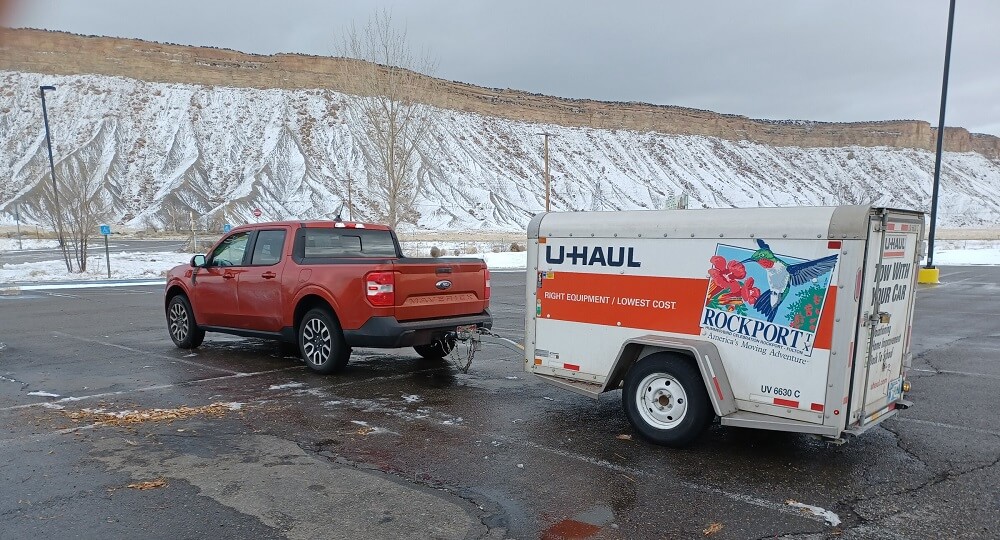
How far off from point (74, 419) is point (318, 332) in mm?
2627

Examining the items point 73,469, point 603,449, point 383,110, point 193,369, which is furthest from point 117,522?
point 383,110

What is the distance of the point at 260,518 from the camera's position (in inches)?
160

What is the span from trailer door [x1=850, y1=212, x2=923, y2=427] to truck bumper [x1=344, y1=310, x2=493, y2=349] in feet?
14.6

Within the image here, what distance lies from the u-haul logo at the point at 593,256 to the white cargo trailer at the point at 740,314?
0.04 feet

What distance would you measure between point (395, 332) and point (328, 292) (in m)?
0.99

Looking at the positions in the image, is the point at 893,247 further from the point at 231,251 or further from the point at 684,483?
the point at 231,251

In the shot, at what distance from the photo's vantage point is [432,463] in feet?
16.5

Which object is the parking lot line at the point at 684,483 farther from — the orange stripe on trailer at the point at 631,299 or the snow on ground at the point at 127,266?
the snow on ground at the point at 127,266

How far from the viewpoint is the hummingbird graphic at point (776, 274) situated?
4.71 metres

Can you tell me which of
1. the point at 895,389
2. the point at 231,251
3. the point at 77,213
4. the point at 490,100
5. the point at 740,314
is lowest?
the point at 895,389

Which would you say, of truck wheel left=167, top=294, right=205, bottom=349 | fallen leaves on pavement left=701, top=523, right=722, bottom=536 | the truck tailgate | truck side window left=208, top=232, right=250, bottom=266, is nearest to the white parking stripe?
fallen leaves on pavement left=701, top=523, right=722, bottom=536

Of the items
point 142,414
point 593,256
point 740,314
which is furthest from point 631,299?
point 142,414

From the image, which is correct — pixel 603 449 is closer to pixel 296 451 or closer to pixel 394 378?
pixel 296 451

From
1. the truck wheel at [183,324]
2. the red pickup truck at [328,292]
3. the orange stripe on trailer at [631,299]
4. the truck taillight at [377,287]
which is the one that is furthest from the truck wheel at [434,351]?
the truck wheel at [183,324]
